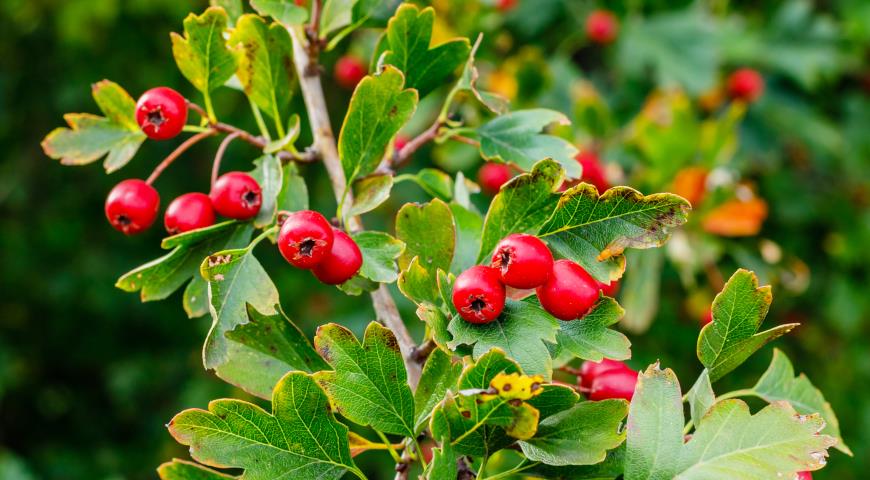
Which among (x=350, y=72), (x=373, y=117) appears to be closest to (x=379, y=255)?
(x=373, y=117)

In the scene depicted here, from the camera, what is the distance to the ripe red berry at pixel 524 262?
0.83 m

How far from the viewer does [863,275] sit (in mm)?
2873

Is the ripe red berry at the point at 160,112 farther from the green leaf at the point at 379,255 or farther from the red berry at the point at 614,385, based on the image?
the red berry at the point at 614,385

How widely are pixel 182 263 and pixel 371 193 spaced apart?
0.78 ft

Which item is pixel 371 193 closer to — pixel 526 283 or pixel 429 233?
pixel 429 233

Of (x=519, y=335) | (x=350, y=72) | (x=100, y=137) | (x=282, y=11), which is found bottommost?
(x=350, y=72)

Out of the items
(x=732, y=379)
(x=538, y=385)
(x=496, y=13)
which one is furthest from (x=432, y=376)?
(x=732, y=379)

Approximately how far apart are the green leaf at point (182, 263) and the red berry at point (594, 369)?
0.44 m

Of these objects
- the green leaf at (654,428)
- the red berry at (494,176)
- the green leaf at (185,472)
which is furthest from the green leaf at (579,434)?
the red berry at (494,176)

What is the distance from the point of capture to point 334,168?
1129 millimetres

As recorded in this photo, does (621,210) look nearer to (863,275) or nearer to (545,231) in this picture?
(545,231)

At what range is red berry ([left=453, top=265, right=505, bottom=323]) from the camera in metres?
0.84

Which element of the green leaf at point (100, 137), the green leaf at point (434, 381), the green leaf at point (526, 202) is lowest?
the green leaf at point (434, 381)

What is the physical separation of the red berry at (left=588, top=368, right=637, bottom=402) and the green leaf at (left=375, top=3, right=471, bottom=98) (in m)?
0.43
